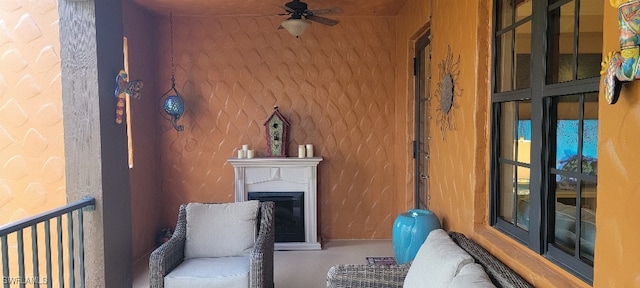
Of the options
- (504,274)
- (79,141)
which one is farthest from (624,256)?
(79,141)

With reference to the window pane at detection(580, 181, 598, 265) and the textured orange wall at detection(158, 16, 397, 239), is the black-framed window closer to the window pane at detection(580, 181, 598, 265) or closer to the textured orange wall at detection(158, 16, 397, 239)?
the window pane at detection(580, 181, 598, 265)

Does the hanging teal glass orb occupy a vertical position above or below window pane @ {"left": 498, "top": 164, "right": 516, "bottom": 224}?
above

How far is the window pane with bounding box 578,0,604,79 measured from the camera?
138 cm

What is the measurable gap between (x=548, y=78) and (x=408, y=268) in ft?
4.21

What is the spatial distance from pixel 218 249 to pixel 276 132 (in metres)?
1.88

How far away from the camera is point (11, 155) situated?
11.3 feet

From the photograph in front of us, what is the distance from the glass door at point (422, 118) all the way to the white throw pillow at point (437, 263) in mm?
1564

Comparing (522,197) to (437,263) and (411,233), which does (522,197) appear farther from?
(411,233)

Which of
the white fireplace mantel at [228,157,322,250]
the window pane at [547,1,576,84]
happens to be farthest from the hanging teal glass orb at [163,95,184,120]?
the window pane at [547,1,576,84]

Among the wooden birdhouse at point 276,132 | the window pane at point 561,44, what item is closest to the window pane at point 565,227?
the window pane at point 561,44

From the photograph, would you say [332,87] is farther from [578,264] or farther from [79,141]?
[578,264]

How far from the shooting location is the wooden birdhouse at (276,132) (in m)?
4.62

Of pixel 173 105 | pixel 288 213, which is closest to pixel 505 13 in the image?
pixel 288 213

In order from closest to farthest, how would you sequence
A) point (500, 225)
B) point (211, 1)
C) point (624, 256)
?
point (624, 256)
point (500, 225)
point (211, 1)
